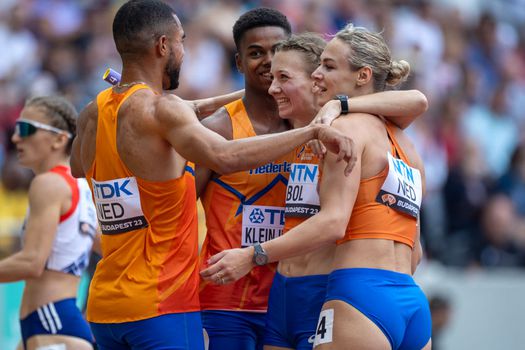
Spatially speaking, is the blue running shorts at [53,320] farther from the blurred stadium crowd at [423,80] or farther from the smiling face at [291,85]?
the blurred stadium crowd at [423,80]

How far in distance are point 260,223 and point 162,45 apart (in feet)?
4.25

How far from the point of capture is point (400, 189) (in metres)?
5.23

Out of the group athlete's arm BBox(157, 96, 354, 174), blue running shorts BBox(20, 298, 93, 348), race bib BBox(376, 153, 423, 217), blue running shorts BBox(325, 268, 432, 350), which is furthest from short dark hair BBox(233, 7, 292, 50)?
blue running shorts BBox(20, 298, 93, 348)

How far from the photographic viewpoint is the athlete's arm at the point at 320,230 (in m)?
4.96

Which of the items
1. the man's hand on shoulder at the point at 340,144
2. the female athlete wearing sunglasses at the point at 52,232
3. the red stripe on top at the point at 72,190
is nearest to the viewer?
the man's hand on shoulder at the point at 340,144

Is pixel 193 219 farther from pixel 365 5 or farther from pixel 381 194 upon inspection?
pixel 365 5

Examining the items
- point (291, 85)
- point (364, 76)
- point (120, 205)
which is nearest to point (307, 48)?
point (291, 85)

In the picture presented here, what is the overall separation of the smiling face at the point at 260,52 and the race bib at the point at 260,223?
778 mm

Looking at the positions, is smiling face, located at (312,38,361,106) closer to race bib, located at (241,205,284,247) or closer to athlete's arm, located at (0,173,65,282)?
race bib, located at (241,205,284,247)

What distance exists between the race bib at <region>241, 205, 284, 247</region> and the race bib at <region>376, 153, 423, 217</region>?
98 centimetres

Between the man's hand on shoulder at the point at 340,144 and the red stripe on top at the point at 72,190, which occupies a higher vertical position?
the man's hand on shoulder at the point at 340,144

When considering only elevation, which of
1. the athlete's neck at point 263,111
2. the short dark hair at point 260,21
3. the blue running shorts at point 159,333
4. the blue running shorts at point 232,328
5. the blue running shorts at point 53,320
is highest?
the short dark hair at point 260,21

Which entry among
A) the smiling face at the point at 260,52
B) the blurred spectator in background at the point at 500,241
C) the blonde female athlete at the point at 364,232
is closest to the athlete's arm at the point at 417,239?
the blonde female athlete at the point at 364,232

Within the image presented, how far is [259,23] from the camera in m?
6.23
